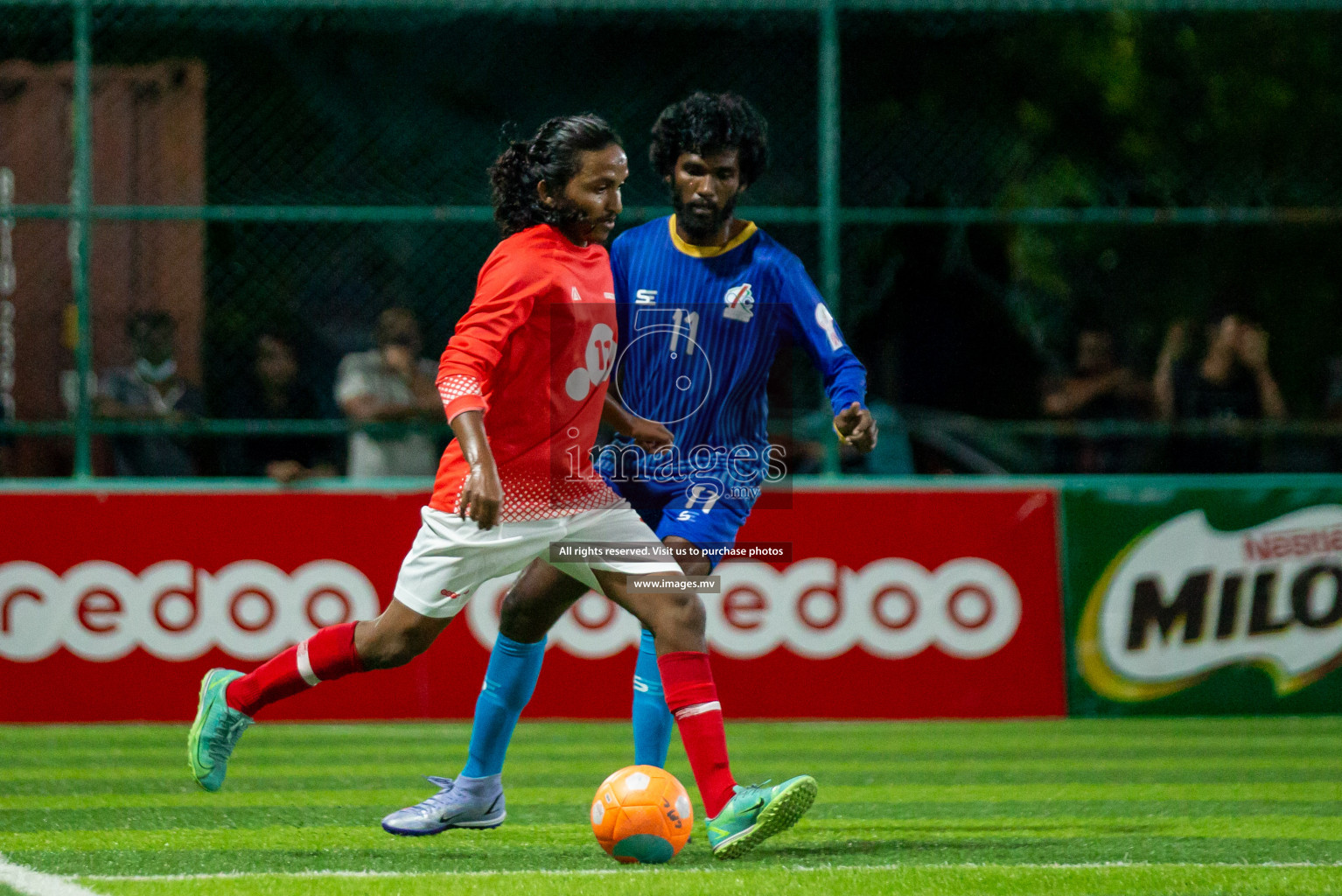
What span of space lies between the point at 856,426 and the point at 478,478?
1.11 meters

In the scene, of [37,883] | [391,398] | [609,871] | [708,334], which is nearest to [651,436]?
[708,334]

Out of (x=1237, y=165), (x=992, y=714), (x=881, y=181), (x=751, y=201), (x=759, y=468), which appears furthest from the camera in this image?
(x=1237, y=165)

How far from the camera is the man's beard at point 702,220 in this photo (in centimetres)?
580

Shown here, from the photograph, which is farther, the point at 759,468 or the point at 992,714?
the point at 992,714

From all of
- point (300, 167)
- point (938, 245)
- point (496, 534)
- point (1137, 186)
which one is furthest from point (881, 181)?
point (496, 534)

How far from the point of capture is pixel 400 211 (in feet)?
30.2

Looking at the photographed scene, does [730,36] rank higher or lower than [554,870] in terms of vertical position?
higher

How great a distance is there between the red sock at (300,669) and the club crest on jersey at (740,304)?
1508 millimetres

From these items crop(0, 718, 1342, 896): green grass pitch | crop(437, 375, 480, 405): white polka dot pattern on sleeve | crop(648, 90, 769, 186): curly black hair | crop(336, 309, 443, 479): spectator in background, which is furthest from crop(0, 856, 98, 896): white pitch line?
crop(336, 309, 443, 479): spectator in background

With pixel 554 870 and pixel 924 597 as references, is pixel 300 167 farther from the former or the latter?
pixel 554 870

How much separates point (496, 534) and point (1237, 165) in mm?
16090

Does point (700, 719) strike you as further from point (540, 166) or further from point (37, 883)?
point (37, 883)

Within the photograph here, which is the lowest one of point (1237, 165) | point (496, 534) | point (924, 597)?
point (924, 597)

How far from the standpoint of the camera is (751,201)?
11.9 metres
